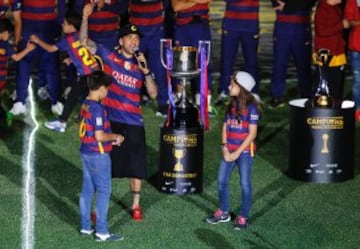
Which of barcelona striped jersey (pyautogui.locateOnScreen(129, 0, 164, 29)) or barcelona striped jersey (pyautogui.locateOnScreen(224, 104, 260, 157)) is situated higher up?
barcelona striped jersey (pyautogui.locateOnScreen(129, 0, 164, 29))

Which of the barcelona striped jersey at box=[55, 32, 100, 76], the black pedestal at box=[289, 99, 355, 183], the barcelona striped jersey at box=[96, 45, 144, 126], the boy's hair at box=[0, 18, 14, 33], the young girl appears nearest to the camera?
the young girl

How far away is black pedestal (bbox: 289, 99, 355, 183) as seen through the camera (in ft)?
38.8

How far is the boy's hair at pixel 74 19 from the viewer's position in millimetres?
13336

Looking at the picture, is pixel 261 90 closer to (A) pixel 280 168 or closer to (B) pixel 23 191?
(A) pixel 280 168

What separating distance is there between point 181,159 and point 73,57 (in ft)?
5.46

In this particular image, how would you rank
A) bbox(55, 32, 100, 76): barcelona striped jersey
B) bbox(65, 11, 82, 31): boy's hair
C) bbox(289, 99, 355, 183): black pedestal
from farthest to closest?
bbox(65, 11, 82, 31): boy's hair < bbox(289, 99, 355, 183): black pedestal < bbox(55, 32, 100, 76): barcelona striped jersey

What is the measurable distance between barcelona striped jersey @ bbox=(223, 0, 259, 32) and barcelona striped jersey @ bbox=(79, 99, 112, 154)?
646 cm

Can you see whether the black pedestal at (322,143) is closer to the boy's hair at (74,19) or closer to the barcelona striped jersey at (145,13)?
the boy's hair at (74,19)

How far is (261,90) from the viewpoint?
1733cm

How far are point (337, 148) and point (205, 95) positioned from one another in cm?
190

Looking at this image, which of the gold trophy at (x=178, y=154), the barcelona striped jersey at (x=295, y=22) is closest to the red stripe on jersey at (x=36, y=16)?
the barcelona striped jersey at (x=295, y=22)

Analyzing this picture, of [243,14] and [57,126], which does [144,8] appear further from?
[57,126]

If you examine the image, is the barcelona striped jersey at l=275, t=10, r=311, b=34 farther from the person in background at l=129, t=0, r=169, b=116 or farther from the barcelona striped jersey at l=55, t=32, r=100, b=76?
the barcelona striped jersey at l=55, t=32, r=100, b=76

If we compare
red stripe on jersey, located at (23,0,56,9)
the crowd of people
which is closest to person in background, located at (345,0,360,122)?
the crowd of people
